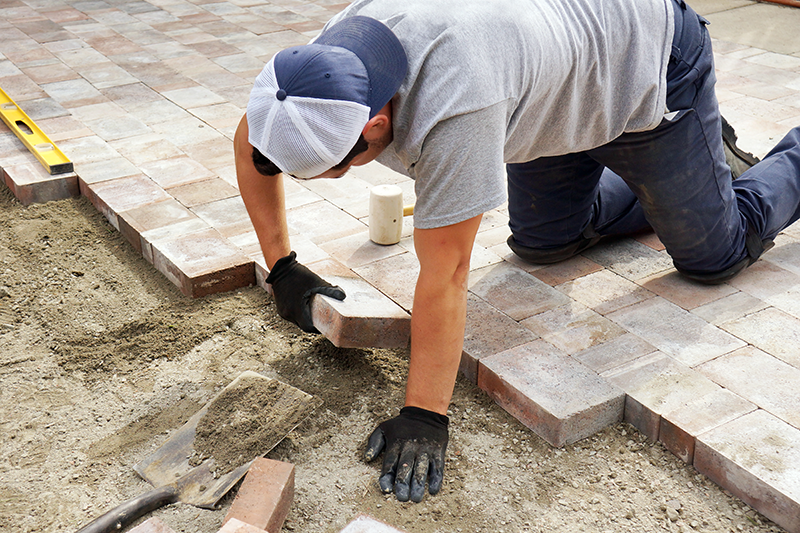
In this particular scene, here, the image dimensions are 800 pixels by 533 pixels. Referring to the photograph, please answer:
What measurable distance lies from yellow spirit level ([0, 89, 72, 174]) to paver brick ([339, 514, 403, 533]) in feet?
9.51

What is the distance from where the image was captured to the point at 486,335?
2.84m

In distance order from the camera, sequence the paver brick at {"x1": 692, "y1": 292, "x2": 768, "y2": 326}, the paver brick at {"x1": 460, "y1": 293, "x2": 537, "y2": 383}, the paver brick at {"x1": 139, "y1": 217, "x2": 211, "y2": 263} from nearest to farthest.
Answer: the paver brick at {"x1": 460, "y1": 293, "x2": 537, "y2": 383} < the paver brick at {"x1": 692, "y1": 292, "x2": 768, "y2": 326} < the paver brick at {"x1": 139, "y1": 217, "x2": 211, "y2": 263}

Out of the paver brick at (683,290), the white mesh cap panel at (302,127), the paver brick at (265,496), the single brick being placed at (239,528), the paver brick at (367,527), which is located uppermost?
the white mesh cap panel at (302,127)

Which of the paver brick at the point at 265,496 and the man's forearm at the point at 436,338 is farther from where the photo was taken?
the man's forearm at the point at 436,338

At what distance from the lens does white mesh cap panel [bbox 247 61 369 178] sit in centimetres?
186

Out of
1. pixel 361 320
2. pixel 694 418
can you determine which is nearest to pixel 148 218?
pixel 361 320

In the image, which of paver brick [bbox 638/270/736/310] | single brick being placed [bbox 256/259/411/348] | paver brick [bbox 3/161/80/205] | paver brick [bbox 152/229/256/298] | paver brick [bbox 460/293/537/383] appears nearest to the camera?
single brick being placed [bbox 256/259/411/348]

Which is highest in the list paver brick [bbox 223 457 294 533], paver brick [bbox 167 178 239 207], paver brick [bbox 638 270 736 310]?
paver brick [bbox 223 457 294 533]

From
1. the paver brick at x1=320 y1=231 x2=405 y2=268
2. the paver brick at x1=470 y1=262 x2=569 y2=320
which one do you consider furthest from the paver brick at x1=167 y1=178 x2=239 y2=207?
the paver brick at x1=470 y1=262 x2=569 y2=320

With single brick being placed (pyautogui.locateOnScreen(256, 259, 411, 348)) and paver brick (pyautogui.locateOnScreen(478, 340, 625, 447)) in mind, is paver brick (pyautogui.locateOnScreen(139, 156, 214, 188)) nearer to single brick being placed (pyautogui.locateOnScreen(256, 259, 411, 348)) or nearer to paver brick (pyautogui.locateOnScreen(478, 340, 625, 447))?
single brick being placed (pyautogui.locateOnScreen(256, 259, 411, 348))

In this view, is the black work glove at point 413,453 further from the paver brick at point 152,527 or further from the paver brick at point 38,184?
the paver brick at point 38,184

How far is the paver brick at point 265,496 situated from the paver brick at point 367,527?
236 mm

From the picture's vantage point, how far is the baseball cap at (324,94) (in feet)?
6.07

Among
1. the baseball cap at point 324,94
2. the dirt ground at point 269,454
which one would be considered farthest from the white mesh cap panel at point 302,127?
the dirt ground at point 269,454
